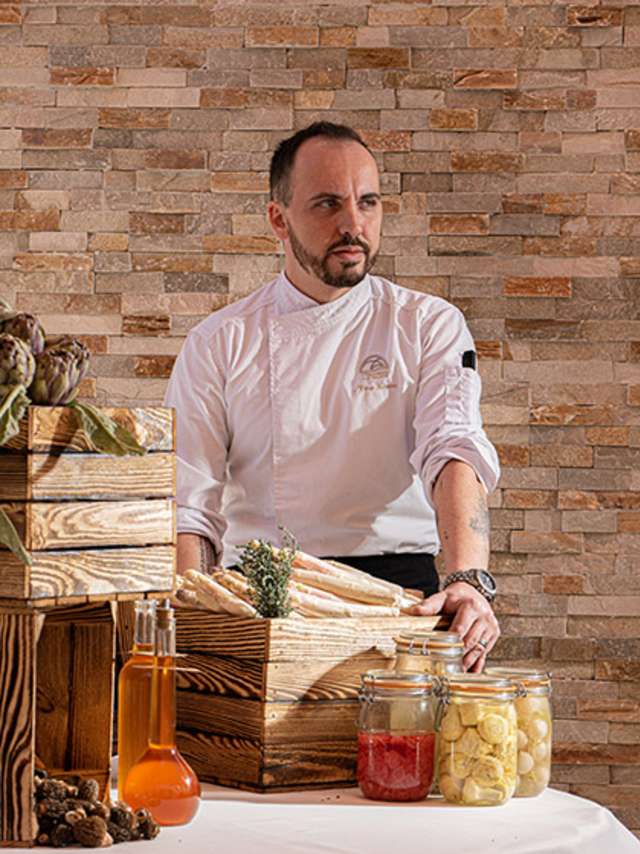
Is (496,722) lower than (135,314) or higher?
lower

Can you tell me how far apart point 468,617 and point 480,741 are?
1.04 ft

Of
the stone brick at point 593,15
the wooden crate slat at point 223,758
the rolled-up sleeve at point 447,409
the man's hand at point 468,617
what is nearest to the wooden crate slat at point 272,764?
the wooden crate slat at point 223,758

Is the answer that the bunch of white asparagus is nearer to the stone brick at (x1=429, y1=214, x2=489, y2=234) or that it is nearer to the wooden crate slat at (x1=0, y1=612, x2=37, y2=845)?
the wooden crate slat at (x1=0, y1=612, x2=37, y2=845)

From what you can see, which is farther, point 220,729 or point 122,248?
point 122,248

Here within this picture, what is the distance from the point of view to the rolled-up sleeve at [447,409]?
197 cm

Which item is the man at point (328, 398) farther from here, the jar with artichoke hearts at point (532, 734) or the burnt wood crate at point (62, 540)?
the burnt wood crate at point (62, 540)

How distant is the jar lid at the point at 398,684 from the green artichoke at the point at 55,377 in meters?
0.43

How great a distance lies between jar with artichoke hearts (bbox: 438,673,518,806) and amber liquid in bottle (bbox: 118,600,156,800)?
307 millimetres

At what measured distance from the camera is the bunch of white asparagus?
1.30 meters

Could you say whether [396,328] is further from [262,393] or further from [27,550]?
[27,550]

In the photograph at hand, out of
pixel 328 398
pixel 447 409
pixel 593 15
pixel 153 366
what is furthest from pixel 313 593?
pixel 593 15

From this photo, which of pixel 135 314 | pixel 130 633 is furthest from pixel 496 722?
pixel 135 314

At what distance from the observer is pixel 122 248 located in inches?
113

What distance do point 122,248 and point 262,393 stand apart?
86cm
